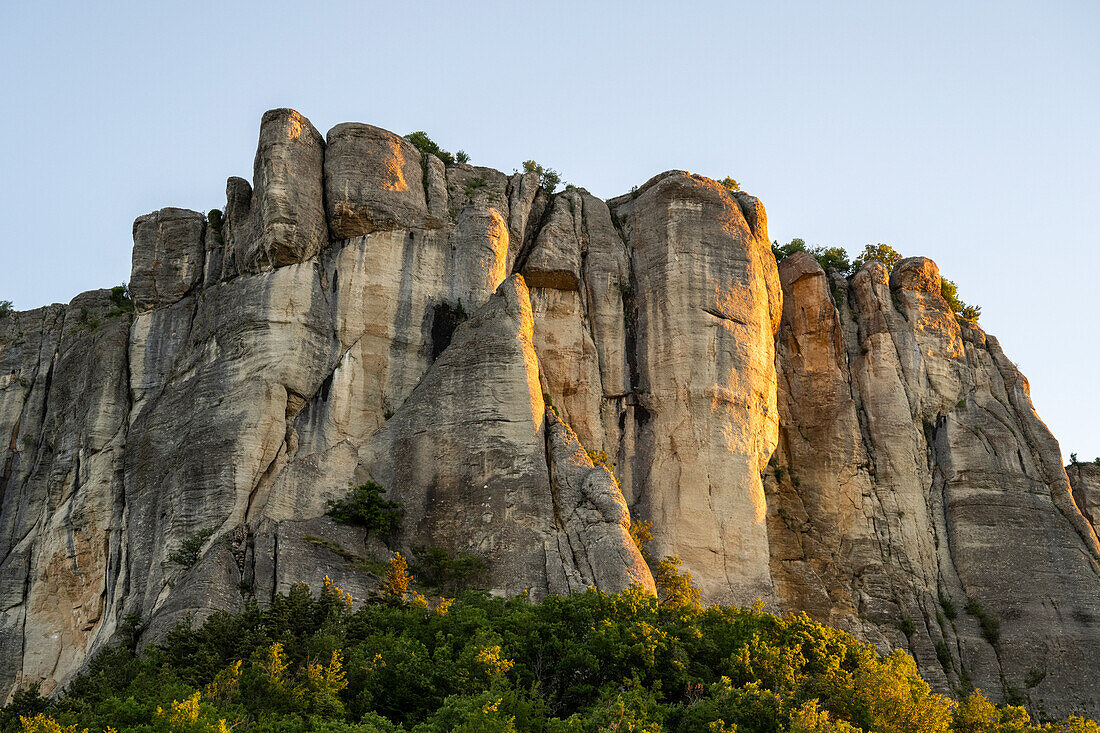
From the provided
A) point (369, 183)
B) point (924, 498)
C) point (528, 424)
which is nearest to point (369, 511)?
point (528, 424)

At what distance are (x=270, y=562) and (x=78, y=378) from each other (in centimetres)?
1675

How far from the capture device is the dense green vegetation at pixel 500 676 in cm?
2977

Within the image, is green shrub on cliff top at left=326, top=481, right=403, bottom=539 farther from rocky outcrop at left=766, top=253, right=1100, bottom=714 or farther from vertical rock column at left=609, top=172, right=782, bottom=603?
rocky outcrop at left=766, top=253, right=1100, bottom=714

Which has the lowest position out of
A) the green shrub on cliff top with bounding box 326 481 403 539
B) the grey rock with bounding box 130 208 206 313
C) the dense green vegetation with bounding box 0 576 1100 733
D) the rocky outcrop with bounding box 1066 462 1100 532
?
the dense green vegetation with bounding box 0 576 1100 733

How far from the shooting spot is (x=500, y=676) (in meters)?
32.2

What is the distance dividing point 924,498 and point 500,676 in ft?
76.9

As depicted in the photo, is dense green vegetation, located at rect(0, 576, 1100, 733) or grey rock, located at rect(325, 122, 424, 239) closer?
dense green vegetation, located at rect(0, 576, 1100, 733)

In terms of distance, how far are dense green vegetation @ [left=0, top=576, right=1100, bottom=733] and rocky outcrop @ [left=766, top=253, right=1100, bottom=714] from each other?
10.3 meters

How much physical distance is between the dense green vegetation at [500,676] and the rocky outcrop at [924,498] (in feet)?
33.8

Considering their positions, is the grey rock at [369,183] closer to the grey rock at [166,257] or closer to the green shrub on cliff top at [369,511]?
the grey rock at [166,257]

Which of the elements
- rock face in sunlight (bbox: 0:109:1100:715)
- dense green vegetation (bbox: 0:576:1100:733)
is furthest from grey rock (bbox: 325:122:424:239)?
dense green vegetation (bbox: 0:576:1100:733)

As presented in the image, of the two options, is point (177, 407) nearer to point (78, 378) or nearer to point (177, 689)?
point (78, 378)

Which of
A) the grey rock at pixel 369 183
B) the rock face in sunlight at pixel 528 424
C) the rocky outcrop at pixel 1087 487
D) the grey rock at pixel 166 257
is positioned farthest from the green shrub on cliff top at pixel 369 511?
the rocky outcrop at pixel 1087 487

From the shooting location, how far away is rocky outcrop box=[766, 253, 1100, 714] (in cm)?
4691
